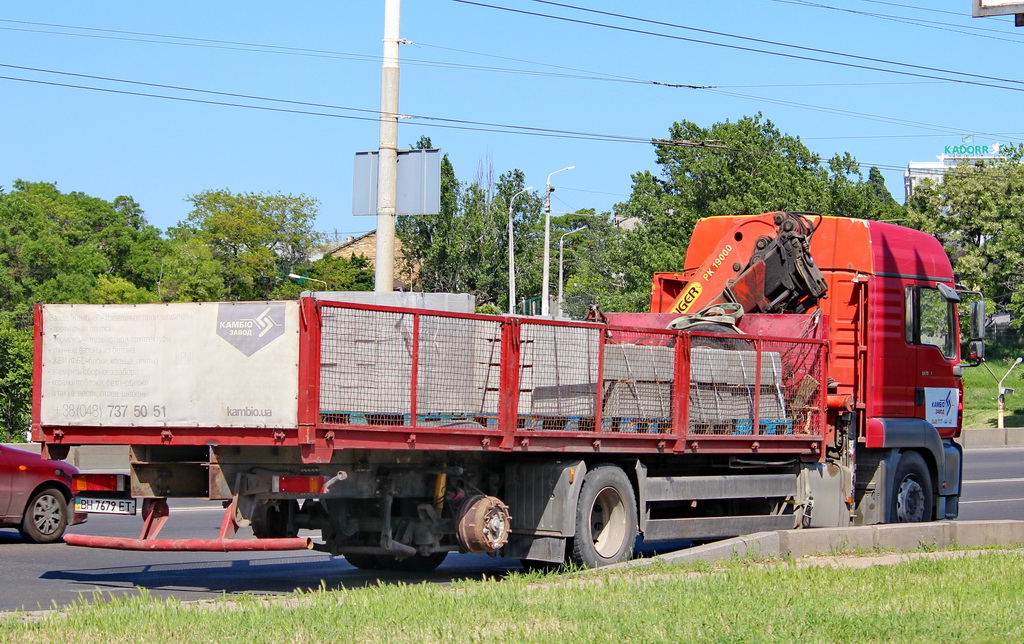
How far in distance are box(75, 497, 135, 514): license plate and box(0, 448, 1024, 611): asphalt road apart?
24.7 inches

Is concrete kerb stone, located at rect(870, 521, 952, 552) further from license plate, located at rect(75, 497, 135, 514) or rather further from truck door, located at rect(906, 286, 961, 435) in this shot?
license plate, located at rect(75, 497, 135, 514)

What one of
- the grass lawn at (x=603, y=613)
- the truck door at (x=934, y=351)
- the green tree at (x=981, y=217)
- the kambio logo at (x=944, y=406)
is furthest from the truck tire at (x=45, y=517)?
the green tree at (x=981, y=217)

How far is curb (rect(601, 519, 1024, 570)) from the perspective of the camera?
33.3 ft

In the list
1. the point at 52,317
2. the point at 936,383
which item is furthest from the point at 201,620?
the point at 936,383

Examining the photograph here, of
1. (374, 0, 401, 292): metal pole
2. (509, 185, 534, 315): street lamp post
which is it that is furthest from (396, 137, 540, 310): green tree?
(374, 0, 401, 292): metal pole

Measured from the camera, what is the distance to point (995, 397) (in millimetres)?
55719

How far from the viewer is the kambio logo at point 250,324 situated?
27.1 ft

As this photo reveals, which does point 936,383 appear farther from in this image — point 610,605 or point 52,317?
point 52,317

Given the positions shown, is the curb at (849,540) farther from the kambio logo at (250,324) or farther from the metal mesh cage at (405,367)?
the kambio logo at (250,324)

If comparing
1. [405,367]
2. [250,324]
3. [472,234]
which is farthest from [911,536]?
[472,234]

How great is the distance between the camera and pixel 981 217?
173 feet

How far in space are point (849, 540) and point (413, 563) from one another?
4.03 meters

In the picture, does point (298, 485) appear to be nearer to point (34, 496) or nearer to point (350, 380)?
point (350, 380)

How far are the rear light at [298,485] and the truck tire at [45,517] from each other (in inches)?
226
